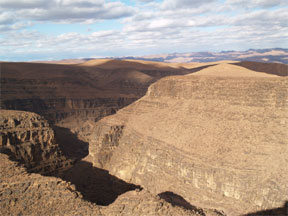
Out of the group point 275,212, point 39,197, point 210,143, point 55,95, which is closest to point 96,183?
point 210,143

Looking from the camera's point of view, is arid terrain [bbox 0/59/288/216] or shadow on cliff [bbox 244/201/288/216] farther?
shadow on cliff [bbox 244/201/288/216]

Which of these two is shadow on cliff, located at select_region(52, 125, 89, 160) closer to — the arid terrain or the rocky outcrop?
the arid terrain

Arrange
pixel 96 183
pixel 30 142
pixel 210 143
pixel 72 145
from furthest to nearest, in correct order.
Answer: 1. pixel 72 145
2. pixel 96 183
3. pixel 30 142
4. pixel 210 143

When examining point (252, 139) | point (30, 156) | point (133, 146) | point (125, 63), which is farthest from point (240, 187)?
point (125, 63)

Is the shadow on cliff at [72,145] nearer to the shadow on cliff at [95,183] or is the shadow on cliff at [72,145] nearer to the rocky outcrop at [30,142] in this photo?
the shadow on cliff at [95,183]

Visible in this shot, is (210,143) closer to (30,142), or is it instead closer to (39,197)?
(39,197)

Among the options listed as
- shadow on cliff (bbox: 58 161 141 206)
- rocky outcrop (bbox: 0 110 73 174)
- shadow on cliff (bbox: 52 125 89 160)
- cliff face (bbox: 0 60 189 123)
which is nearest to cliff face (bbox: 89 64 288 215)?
shadow on cliff (bbox: 58 161 141 206)
